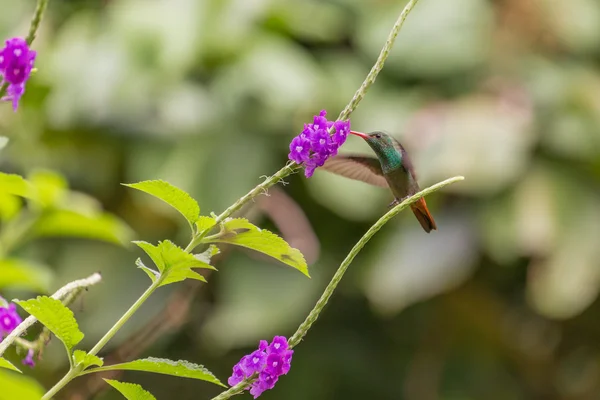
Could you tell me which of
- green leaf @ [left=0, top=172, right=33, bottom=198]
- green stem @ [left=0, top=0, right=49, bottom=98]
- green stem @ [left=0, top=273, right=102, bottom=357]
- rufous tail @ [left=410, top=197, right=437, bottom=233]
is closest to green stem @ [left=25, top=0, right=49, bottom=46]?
green stem @ [left=0, top=0, right=49, bottom=98]

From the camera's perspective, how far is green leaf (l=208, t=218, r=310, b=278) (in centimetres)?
76

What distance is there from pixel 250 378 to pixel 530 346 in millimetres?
3708

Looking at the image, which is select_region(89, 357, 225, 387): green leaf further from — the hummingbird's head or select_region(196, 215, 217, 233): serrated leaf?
the hummingbird's head

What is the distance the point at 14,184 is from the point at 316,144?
0.27 metres

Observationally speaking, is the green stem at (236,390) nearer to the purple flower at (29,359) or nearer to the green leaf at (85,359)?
the green leaf at (85,359)

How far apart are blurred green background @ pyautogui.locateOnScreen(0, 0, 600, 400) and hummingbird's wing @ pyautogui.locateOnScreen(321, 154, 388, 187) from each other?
195 cm

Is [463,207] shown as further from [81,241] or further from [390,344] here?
[81,241]

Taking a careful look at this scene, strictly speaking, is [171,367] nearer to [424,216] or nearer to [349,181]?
[424,216]

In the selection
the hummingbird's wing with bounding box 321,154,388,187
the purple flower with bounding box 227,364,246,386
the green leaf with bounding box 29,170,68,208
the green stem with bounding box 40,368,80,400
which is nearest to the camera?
the green stem with bounding box 40,368,80,400

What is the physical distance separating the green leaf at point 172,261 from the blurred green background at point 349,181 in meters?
2.78

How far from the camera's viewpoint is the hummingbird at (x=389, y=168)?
131 centimetres

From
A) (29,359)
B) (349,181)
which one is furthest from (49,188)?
(349,181)

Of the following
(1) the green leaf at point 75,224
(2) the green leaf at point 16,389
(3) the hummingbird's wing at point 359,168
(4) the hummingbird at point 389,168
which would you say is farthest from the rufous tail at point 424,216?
(2) the green leaf at point 16,389

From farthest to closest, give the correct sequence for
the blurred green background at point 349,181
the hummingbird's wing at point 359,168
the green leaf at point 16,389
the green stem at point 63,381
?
the blurred green background at point 349,181 < the hummingbird's wing at point 359,168 < the green stem at point 63,381 < the green leaf at point 16,389
